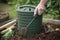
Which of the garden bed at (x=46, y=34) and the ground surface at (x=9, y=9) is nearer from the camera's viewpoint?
the garden bed at (x=46, y=34)

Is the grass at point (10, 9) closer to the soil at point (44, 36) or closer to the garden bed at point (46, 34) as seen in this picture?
Result: the garden bed at point (46, 34)

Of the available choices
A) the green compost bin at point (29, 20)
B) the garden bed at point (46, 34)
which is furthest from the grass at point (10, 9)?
the green compost bin at point (29, 20)

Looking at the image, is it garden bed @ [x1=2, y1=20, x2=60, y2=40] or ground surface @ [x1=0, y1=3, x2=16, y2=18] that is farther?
ground surface @ [x1=0, y1=3, x2=16, y2=18]

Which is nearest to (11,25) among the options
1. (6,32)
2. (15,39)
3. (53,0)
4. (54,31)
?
(6,32)

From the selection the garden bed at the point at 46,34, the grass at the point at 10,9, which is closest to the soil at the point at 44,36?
the garden bed at the point at 46,34

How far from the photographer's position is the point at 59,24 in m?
5.68

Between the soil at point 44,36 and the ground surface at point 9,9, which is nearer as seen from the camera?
the soil at point 44,36

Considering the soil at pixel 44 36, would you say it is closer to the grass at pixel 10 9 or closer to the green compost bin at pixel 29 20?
the green compost bin at pixel 29 20

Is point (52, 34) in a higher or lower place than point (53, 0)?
lower

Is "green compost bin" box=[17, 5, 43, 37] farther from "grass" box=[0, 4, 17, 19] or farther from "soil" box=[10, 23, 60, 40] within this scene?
"grass" box=[0, 4, 17, 19]

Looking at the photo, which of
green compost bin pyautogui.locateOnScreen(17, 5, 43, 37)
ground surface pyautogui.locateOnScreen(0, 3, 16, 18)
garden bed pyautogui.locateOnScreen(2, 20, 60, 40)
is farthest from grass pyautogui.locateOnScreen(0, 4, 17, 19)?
green compost bin pyautogui.locateOnScreen(17, 5, 43, 37)

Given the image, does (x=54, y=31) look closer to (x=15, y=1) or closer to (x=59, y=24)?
(x=59, y=24)

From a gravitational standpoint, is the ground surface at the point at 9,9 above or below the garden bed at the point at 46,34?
above

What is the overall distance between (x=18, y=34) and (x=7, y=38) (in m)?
0.27
